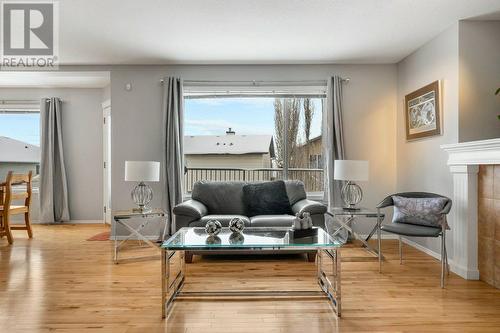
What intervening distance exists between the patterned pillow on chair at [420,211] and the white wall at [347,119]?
4.61ft

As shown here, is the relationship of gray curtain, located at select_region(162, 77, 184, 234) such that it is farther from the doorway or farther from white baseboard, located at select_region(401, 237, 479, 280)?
white baseboard, located at select_region(401, 237, 479, 280)

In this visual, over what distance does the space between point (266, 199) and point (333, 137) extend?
57.0 inches

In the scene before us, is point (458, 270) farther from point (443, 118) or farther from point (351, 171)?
point (443, 118)

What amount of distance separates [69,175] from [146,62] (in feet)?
9.52

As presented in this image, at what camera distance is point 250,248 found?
2627mm

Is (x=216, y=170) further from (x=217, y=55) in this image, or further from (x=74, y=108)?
(x=74, y=108)

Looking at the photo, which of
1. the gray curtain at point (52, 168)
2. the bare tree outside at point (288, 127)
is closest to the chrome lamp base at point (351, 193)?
the bare tree outside at point (288, 127)

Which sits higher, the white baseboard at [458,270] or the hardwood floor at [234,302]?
the white baseboard at [458,270]

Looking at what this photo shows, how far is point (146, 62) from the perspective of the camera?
4957 millimetres

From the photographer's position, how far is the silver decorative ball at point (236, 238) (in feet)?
9.02

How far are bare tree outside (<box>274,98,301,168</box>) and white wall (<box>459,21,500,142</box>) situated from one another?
2.30m

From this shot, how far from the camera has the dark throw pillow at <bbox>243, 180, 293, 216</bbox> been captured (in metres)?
4.34

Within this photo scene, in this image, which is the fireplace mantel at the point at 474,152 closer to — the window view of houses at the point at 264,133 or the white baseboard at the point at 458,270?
the white baseboard at the point at 458,270

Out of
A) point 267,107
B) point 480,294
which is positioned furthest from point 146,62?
point 480,294
